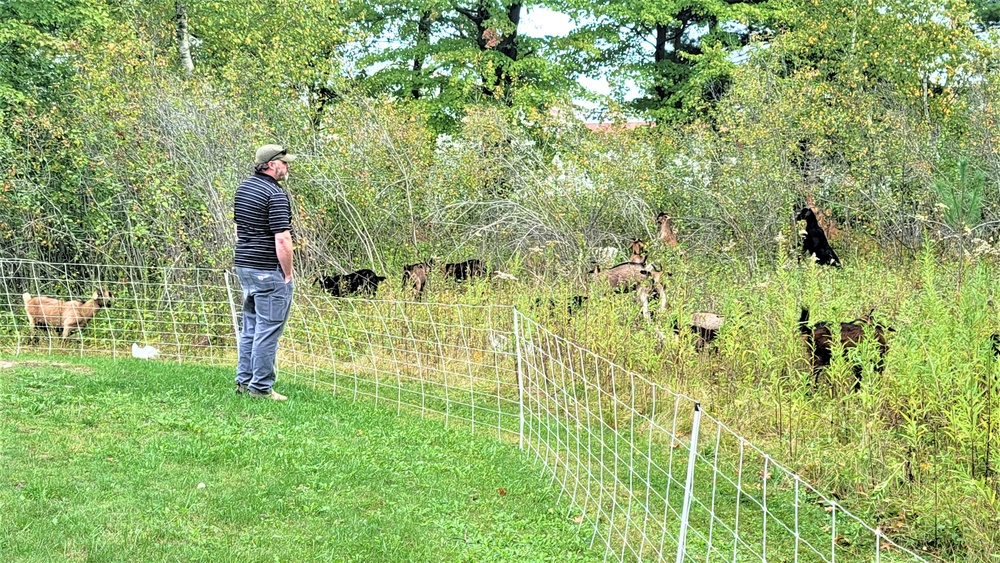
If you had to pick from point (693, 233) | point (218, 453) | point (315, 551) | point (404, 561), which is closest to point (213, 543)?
point (315, 551)

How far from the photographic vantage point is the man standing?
5.50m

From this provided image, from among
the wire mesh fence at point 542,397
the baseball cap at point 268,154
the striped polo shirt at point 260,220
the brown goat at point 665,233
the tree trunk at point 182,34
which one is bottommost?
the wire mesh fence at point 542,397

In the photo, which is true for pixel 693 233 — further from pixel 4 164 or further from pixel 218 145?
pixel 4 164

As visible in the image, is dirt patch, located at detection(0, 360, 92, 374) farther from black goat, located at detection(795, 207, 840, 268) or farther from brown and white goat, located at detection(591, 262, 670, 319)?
black goat, located at detection(795, 207, 840, 268)

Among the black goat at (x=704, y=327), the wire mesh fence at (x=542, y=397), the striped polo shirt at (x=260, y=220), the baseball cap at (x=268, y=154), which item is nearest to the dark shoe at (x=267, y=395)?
the wire mesh fence at (x=542, y=397)

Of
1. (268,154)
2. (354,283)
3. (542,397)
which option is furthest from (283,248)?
(354,283)

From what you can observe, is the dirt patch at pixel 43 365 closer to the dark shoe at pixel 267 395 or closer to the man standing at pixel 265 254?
the dark shoe at pixel 267 395

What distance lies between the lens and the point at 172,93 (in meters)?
9.25

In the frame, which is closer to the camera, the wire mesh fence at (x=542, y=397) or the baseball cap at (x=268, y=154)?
the wire mesh fence at (x=542, y=397)

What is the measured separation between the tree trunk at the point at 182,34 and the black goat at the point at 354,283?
7241 mm

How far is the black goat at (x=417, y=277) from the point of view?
8.61 metres

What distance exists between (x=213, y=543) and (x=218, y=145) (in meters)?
6.50

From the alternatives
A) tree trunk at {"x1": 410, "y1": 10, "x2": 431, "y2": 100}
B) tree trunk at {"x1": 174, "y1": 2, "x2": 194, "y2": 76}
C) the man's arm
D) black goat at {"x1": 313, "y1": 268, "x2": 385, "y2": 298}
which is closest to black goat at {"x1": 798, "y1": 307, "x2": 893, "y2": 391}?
the man's arm

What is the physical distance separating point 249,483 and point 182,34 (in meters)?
13.3
